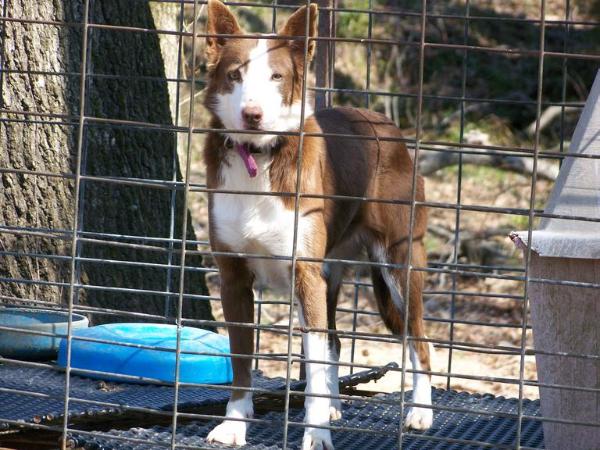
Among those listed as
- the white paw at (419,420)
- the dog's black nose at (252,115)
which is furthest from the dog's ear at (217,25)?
the white paw at (419,420)

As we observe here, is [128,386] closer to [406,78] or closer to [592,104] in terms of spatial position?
[592,104]

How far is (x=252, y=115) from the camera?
3.83 m

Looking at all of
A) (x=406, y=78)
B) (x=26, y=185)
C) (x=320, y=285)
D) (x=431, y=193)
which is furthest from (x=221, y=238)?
(x=406, y=78)

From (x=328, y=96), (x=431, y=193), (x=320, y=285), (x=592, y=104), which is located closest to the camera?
(x=592, y=104)

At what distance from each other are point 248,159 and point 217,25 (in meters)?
0.54

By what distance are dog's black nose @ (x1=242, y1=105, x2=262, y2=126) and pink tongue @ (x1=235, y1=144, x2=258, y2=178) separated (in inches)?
8.3

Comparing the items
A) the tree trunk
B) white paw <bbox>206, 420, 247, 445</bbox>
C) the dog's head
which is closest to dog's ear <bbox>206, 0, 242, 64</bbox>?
the dog's head

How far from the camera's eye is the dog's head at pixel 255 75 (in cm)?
393

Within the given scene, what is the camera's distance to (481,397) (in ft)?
16.7

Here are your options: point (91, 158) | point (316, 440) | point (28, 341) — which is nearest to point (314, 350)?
point (316, 440)

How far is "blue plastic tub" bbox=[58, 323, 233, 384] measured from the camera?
4746mm

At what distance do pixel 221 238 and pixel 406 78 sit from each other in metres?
7.93

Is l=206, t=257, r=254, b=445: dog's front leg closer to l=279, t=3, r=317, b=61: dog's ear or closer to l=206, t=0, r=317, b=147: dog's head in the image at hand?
l=206, t=0, r=317, b=147: dog's head

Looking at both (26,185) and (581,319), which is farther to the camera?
(26,185)
